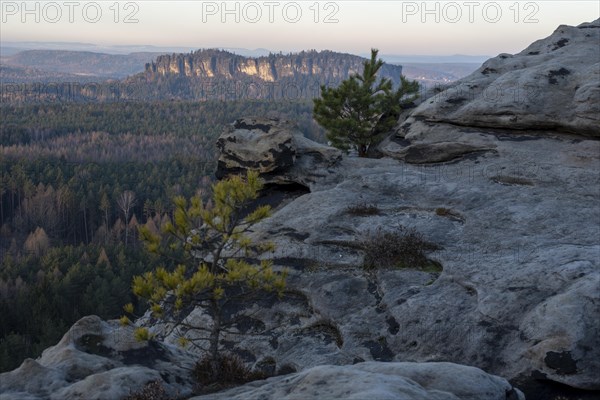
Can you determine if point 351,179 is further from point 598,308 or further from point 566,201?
point 598,308

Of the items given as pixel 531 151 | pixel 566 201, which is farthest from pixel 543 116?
pixel 566 201

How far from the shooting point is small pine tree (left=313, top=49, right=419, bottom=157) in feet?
99.2

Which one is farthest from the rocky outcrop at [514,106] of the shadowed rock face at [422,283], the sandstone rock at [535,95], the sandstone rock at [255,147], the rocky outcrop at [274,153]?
the sandstone rock at [255,147]

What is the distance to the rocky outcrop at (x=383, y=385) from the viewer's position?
8.20 metres

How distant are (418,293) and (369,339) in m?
2.02

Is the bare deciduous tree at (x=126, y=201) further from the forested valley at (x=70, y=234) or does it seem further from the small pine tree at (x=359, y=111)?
the small pine tree at (x=359, y=111)

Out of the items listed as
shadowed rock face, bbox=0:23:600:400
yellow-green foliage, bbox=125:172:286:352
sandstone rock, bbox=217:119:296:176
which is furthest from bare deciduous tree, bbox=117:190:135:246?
yellow-green foliage, bbox=125:172:286:352

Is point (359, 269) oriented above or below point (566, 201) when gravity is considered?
below

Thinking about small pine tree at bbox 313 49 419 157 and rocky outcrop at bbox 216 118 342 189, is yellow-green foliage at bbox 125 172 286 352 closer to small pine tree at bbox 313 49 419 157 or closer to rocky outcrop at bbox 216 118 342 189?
rocky outcrop at bbox 216 118 342 189

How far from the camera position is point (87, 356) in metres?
12.1

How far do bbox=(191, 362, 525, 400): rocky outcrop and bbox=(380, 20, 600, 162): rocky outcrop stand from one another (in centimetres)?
1727

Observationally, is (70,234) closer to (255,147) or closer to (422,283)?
(255,147)

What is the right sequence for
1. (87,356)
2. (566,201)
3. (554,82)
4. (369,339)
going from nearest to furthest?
(87,356) → (369,339) → (566,201) → (554,82)

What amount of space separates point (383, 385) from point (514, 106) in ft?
68.1
